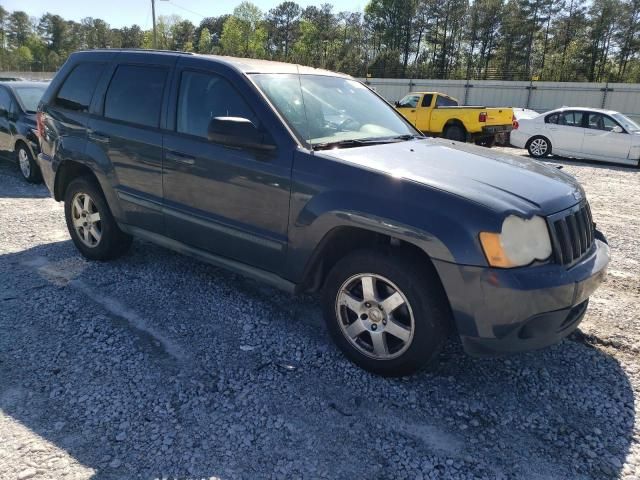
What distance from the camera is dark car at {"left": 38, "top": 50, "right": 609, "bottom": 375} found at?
263cm

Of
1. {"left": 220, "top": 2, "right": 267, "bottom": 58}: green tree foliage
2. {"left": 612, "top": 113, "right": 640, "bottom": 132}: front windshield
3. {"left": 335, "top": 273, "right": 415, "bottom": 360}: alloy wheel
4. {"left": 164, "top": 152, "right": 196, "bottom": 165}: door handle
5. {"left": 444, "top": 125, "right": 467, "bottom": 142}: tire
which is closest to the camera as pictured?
{"left": 335, "top": 273, "right": 415, "bottom": 360}: alloy wheel

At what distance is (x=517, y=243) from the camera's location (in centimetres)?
258

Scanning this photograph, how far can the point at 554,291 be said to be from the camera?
2623 mm

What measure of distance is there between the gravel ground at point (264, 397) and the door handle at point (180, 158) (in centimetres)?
116

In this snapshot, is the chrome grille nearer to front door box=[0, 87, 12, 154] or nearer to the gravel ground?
the gravel ground

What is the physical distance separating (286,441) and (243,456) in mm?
240

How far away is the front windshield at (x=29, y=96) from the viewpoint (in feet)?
28.5

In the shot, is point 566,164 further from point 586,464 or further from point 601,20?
point 601,20

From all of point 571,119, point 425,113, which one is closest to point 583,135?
point 571,119

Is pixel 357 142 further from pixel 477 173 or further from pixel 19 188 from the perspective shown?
pixel 19 188

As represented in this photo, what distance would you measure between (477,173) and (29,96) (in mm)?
8780

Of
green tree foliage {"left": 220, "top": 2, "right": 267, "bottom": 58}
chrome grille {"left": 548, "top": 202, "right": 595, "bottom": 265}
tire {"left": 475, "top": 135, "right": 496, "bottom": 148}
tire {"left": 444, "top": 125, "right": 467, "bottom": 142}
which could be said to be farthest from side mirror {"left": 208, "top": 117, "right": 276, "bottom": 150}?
green tree foliage {"left": 220, "top": 2, "right": 267, "bottom": 58}

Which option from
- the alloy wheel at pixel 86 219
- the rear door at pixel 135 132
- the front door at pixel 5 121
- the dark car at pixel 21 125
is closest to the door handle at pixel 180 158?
the rear door at pixel 135 132

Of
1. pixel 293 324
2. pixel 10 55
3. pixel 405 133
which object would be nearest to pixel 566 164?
pixel 405 133
